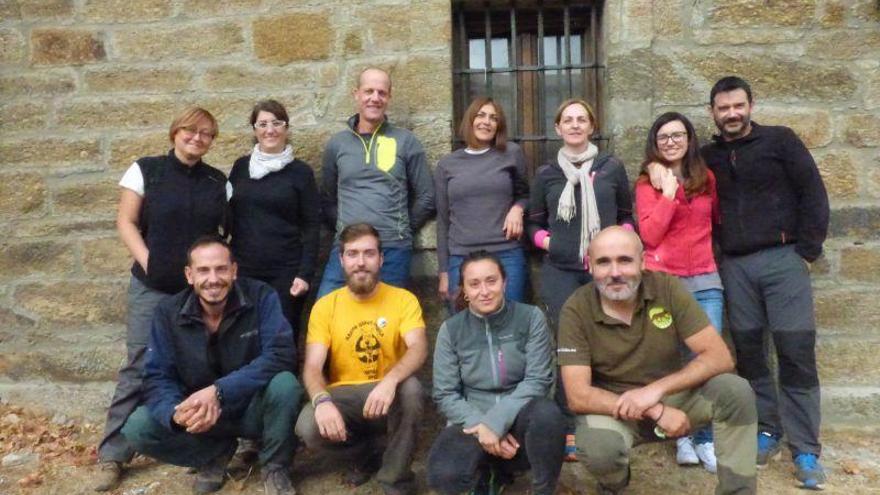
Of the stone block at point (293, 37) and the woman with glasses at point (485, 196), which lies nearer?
the woman with glasses at point (485, 196)

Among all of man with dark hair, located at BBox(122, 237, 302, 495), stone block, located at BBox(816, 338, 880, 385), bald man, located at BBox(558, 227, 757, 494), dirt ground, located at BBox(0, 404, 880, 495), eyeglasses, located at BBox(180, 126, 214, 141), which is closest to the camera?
bald man, located at BBox(558, 227, 757, 494)

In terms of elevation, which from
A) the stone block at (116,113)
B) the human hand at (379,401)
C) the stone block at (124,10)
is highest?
the stone block at (124,10)

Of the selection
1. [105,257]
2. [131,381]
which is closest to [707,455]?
[131,381]

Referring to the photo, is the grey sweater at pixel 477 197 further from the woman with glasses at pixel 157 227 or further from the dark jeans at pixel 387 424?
the woman with glasses at pixel 157 227

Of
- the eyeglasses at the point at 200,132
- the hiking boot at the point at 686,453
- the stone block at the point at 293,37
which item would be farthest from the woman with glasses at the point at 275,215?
the hiking boot at the point at 686,453

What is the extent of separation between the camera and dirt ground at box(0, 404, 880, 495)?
3.26 m

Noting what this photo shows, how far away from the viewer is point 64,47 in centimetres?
418

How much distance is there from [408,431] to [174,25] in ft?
8.33

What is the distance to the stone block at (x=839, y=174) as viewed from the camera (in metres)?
3.92

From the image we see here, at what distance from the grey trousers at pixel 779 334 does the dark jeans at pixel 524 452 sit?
1.16 m

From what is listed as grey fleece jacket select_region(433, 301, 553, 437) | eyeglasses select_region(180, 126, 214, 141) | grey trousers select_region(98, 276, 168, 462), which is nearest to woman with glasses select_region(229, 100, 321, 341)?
eyeglasses select_region(180, 126, 214, 141)

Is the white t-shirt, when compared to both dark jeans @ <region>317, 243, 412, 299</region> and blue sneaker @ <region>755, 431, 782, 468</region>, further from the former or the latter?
blue sneaker @ <region>755, 431, 782, 468</region>

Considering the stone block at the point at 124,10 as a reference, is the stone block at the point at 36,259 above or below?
below

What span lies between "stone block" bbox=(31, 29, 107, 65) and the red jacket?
2970mm
